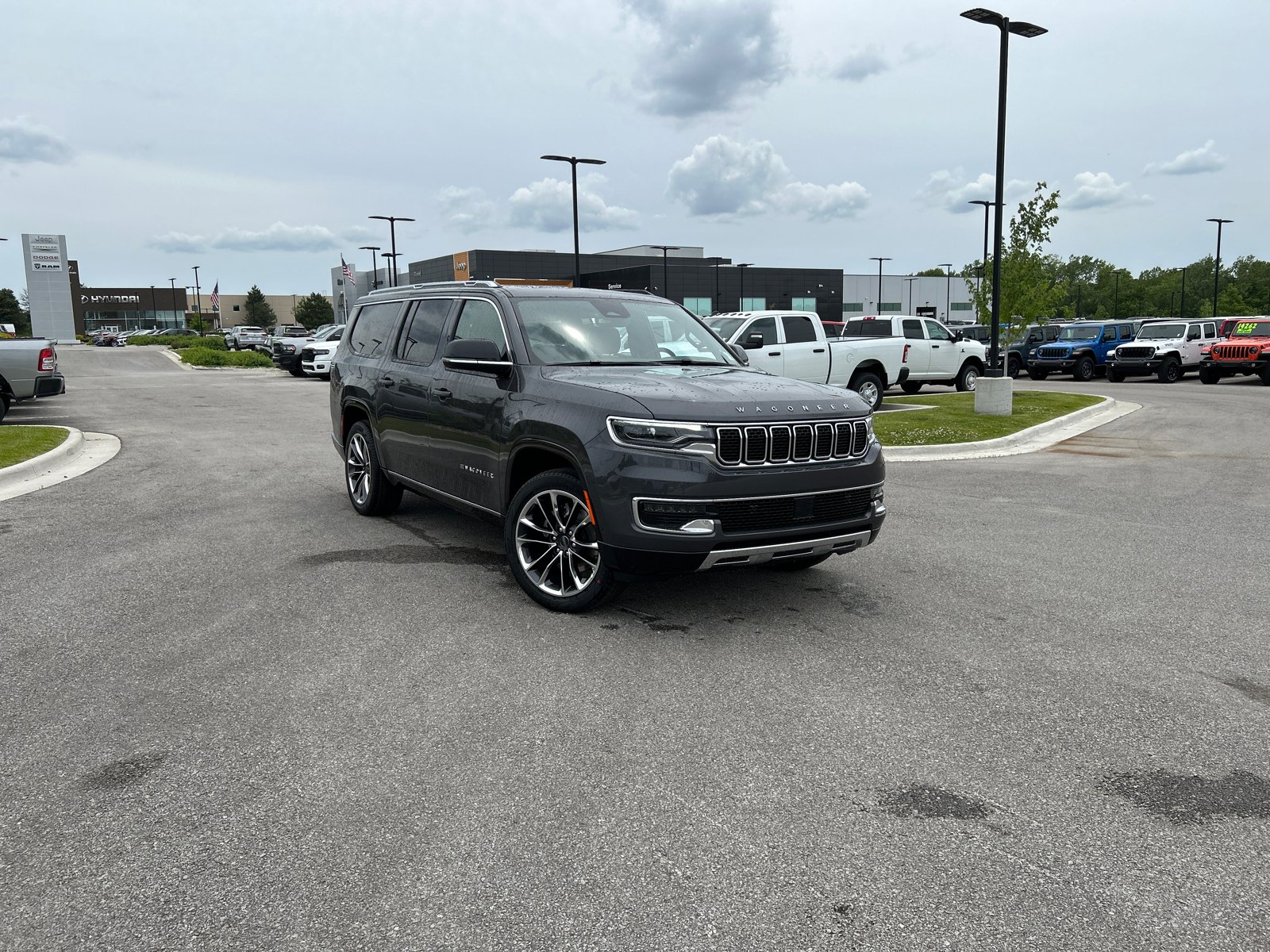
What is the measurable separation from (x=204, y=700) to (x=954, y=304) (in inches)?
4509

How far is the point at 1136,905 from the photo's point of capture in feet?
9.05

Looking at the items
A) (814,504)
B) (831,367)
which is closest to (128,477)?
(814,504)

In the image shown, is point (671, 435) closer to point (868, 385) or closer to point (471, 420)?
point (471, 420)

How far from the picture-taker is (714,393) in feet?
17.1

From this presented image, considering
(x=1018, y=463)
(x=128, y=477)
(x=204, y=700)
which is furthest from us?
(x=1018, y=463)

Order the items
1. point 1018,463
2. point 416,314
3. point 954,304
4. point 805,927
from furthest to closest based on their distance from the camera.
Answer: point 954,304 < point 1018,463 < point 416,314 < point 805,927

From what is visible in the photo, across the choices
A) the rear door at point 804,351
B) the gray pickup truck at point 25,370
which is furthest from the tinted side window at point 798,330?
the gray pickup truck at point 25,370

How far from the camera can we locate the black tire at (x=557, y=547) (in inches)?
210

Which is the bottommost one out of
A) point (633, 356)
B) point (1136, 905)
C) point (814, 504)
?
point (1136, 905)

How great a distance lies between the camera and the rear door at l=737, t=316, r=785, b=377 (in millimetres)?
17297

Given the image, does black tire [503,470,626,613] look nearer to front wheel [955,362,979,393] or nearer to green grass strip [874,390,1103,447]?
green grass strip [874,390,1103,447]

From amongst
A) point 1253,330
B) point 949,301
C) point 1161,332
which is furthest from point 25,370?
point 949,301

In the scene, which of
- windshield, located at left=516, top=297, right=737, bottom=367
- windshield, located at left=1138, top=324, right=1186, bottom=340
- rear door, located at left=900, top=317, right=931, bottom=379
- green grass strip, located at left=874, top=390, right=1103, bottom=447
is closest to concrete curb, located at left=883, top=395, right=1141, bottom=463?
green grass strip, located at left=874, top=390, right=1103, bottom=447

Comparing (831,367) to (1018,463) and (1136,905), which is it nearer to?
(1018,463)
